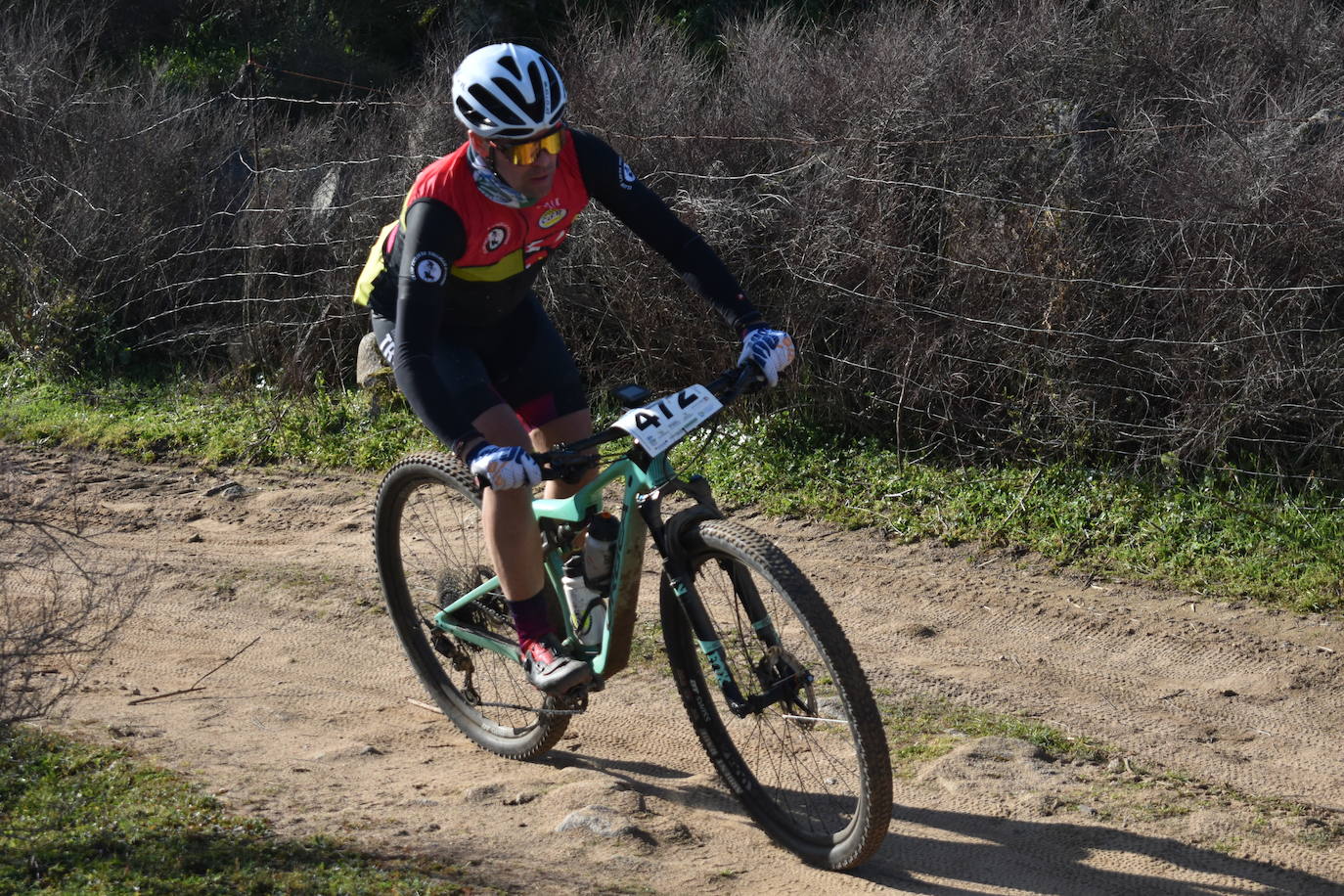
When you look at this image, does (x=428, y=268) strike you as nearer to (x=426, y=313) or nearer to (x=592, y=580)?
(x=426, y=313)

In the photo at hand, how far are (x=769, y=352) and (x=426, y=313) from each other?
1.01 m

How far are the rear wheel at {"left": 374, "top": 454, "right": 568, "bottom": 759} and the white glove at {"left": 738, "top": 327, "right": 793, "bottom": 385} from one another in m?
1.23

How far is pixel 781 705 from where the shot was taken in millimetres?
3816

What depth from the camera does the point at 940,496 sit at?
269 inches

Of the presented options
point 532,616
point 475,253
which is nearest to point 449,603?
point 532,616

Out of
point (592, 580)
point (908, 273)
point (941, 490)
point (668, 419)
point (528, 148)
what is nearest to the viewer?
point (668, 419)

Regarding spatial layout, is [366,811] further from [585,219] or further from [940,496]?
[585,219]

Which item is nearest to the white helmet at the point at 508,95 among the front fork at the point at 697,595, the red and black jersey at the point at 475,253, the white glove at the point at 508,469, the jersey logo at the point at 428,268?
the red and black jersey at the point at 475,253

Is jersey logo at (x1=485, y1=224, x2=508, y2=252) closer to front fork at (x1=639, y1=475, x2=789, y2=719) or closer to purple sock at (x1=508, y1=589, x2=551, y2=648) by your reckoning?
front fork at (x1=639, y1=475, x2=789, y2=719)

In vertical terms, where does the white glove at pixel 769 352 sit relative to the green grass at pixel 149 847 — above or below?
above

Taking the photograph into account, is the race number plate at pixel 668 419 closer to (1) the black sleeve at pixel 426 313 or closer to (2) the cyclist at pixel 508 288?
(2) the cyclist at pixel 508 288

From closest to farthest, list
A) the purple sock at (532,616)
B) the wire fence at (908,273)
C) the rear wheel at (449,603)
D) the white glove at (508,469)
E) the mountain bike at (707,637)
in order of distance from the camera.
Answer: the white glove at (508,469) → the mountain bike at (707,637) → the purple sock at (532,616) → the rear wheel at (449,603) → the wire fence at (908,273)

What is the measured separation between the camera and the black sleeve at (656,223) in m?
4.16

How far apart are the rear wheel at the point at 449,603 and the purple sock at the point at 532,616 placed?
34 cm
